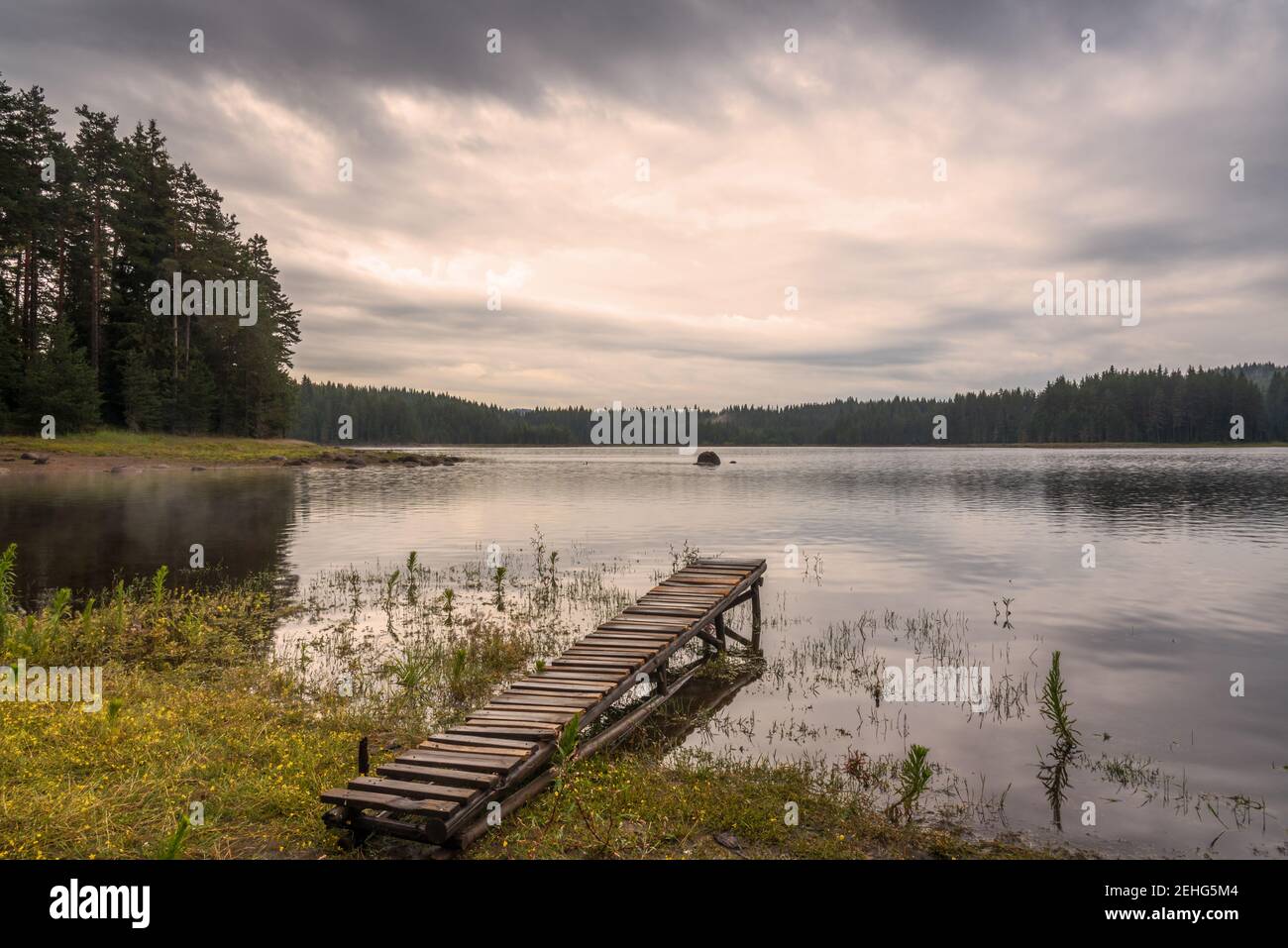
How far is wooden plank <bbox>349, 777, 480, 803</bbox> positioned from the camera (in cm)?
711

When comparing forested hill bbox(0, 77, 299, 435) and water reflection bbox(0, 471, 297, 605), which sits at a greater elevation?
forested hill bbox(0, 77, 299, 435)

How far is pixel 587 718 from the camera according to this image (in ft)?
32.5

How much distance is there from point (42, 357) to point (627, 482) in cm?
4738

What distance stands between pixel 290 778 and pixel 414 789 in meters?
2.17

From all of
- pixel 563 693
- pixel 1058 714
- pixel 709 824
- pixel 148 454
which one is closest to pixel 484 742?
pixel 563 693

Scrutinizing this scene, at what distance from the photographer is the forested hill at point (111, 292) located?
178 ft

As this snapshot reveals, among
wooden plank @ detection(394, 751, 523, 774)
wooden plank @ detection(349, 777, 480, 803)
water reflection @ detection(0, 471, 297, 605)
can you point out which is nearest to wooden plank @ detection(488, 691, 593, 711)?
wooden plank @ detection(394, 751, 523, 774)

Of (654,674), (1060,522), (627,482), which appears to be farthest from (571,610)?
(627,482)

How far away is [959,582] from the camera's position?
2347 cm

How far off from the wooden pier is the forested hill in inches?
2321

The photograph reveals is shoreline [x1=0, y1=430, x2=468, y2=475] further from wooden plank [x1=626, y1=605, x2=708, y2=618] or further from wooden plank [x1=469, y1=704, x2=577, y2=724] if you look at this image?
wooden plank [x1=469, y1=704, x2=577, y2=724]

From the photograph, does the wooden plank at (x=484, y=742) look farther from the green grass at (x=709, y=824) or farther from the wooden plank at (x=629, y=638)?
the wooden plank at (x=629, y=638)

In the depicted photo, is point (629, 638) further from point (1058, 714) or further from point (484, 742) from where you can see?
point (1058, 714)
